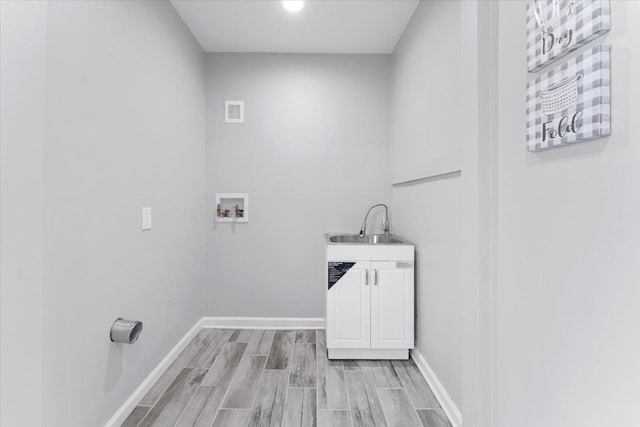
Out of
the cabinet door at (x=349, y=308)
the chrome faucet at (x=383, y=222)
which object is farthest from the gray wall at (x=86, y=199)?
the chrome faucet at (x=383, y=222)

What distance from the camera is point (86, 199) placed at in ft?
4.95

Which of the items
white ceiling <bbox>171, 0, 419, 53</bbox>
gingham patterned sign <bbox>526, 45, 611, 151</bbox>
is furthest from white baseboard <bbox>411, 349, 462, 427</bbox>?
white ceiling <bbox>171, 0, 419, 53</bbox>

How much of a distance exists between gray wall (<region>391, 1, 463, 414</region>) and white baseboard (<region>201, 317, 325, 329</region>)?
110 centimetres

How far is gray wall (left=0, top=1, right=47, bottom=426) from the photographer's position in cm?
120

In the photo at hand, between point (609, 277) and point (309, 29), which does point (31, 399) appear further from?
point (309, 29)

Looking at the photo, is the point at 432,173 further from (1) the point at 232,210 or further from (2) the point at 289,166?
(1) the point at 232,210

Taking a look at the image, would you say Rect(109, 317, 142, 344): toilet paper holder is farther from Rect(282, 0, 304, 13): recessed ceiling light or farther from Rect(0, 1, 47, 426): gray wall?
Rect(282, 0, 304, 13): recessed ceiling light

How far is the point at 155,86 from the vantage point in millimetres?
2176

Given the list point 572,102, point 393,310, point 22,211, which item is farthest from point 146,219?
point 572,102

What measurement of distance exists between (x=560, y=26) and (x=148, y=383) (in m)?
2.58

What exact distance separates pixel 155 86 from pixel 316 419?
2.22m

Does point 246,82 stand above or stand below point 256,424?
above

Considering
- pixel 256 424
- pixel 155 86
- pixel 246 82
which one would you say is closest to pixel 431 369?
pixel 256 424

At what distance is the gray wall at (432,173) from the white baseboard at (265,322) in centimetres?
110
